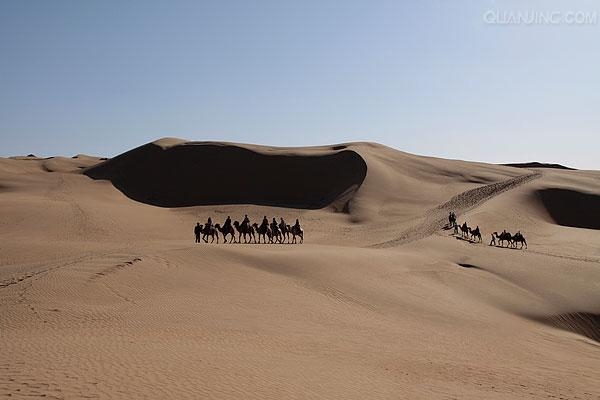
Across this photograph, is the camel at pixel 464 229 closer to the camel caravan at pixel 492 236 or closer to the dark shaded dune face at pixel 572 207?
the camel caravan at pixel 492 236

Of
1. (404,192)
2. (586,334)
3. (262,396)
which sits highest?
(404,192)

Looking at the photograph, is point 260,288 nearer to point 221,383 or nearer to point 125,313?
point 125,313

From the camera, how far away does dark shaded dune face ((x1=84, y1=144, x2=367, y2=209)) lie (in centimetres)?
5284

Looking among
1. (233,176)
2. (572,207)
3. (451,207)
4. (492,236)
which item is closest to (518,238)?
(492,236)

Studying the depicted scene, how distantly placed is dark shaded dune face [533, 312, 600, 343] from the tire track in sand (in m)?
11.1

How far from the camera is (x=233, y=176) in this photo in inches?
2259

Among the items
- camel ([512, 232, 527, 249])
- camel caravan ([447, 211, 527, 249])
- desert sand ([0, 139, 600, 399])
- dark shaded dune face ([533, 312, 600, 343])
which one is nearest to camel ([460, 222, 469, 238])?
camel caravan ([447, 211, 527, 249])

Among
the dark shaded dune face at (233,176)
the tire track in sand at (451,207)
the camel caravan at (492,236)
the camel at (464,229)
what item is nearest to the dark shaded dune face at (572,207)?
the tire track in sand at (451,207)

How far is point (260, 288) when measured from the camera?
1755cm

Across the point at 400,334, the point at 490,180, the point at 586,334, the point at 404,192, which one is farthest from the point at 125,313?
the point at 490,180

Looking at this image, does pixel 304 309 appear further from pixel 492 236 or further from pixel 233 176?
pixel 233 176

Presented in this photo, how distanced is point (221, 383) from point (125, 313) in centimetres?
538

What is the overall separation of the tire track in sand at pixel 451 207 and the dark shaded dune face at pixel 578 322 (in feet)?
36.3

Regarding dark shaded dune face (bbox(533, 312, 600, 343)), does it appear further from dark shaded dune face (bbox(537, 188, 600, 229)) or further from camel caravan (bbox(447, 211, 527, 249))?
dark shaded dune face (bbox(537, 188, 600, 229))
